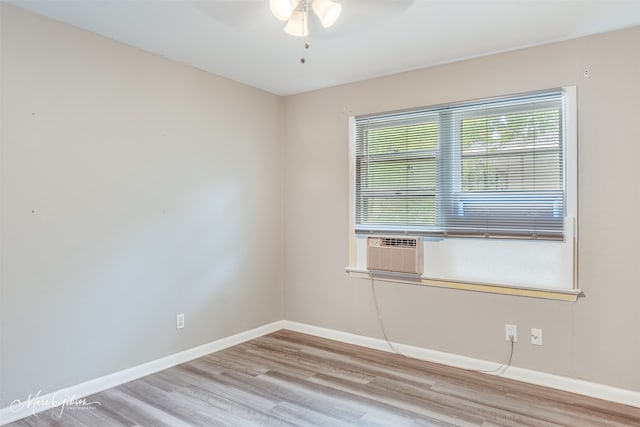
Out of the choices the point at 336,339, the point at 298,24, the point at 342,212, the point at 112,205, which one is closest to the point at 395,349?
the point at 336,339

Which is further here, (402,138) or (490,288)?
(402,138)

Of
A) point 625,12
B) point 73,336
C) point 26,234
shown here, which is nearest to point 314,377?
point 73,336

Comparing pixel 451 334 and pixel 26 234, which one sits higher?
pixel 26 234

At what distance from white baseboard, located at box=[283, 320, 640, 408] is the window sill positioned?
532 millimetres

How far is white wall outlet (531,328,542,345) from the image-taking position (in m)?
2.90

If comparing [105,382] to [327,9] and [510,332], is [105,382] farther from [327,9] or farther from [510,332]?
[510,332]

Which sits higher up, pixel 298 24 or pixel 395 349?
pixel 298 24

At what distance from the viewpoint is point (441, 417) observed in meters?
2.42

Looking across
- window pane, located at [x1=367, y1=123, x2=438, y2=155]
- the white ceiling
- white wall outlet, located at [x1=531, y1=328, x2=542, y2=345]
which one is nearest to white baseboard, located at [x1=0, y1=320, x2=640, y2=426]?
white wall outlet, located at [x1=531, y1=328, x2=542, y2=345]

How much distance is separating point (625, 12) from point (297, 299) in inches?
132

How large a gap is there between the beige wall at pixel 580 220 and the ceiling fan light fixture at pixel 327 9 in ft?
4.88

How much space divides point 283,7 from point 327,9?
22cm

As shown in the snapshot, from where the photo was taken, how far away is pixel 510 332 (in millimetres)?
3002

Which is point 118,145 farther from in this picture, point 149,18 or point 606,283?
point 606,283
